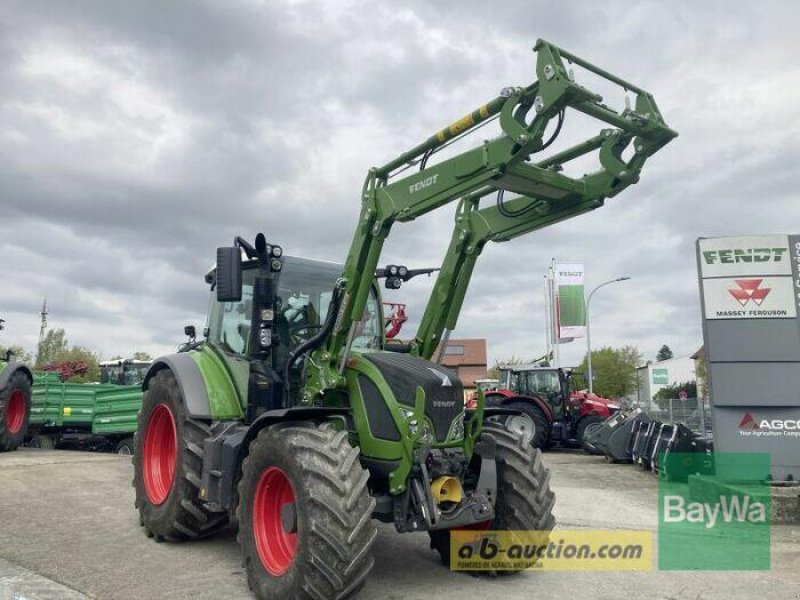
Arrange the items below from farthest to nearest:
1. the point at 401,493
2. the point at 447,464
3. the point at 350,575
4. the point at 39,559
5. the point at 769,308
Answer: the point at 769,308 < the point at 39,559 < the point at 447,464 < the point at 401,493 < the point at 350,575

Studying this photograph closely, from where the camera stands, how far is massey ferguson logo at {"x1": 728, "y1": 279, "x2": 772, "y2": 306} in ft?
31.1

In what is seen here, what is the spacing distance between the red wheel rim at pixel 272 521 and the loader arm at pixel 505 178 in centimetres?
79

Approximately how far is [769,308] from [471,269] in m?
5.68

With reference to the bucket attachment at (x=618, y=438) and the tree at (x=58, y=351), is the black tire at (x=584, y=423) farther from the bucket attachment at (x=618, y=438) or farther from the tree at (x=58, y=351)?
the tree at (x=58, y=351)

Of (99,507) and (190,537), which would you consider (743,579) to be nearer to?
(190,537)

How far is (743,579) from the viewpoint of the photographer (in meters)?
5.47

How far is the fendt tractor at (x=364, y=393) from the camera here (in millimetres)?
4359

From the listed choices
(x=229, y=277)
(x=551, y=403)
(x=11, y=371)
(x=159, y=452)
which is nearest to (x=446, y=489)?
(x=229, y=277)

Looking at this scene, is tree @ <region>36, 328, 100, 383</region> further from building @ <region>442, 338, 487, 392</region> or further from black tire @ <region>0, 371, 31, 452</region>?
black tire @ <region>0, 371, 31, 452</region>

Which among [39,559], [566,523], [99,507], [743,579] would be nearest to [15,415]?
[99,507]

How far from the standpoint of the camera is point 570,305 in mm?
25047

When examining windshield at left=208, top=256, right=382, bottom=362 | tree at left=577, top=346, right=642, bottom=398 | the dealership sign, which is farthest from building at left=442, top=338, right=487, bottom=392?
windshield at left=208, top=256, right=382, bottom=362

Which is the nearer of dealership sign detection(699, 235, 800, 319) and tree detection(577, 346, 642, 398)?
dealership sign detection(699, 235, 800, 319)

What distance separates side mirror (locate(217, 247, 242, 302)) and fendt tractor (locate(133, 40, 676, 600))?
1cm
